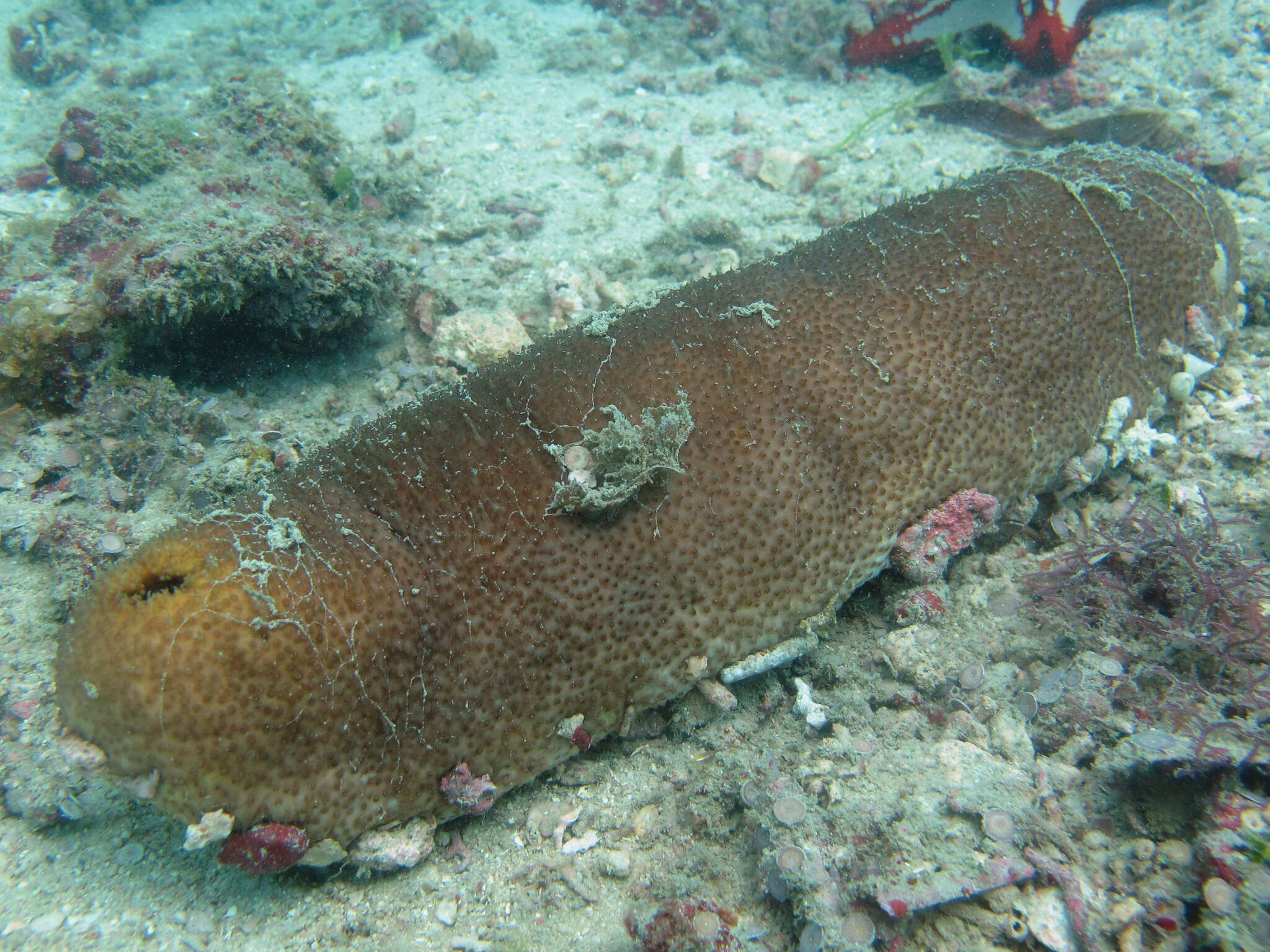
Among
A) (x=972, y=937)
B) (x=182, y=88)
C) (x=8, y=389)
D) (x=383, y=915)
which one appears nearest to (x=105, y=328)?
(x=8, y=389)

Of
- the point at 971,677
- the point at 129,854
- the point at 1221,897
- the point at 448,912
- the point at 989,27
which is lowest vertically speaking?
the point at 448,912

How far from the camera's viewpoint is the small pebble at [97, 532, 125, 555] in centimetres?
350

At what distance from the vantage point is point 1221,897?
1.81 m

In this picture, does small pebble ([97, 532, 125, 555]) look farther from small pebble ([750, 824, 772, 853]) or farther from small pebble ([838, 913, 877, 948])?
small pebble ([838, 913, 877, 948])

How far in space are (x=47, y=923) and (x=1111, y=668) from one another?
469 centimetres

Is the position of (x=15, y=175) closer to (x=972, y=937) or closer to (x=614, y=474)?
(x=614, y=474)

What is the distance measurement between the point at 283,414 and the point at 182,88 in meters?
10.7

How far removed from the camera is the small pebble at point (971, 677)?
288 centimetres

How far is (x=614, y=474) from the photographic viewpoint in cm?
280

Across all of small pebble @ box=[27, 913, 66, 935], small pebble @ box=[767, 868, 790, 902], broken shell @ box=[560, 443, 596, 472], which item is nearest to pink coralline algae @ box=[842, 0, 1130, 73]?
broken shell @ box=[560, 443, 596, 472]

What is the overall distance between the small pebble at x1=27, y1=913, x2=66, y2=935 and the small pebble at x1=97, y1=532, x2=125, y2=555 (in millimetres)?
1866

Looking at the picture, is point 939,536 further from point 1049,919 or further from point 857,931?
point 857,931

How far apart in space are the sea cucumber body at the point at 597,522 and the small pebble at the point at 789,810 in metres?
0.66

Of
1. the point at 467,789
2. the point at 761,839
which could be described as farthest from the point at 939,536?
the point at 467,789
